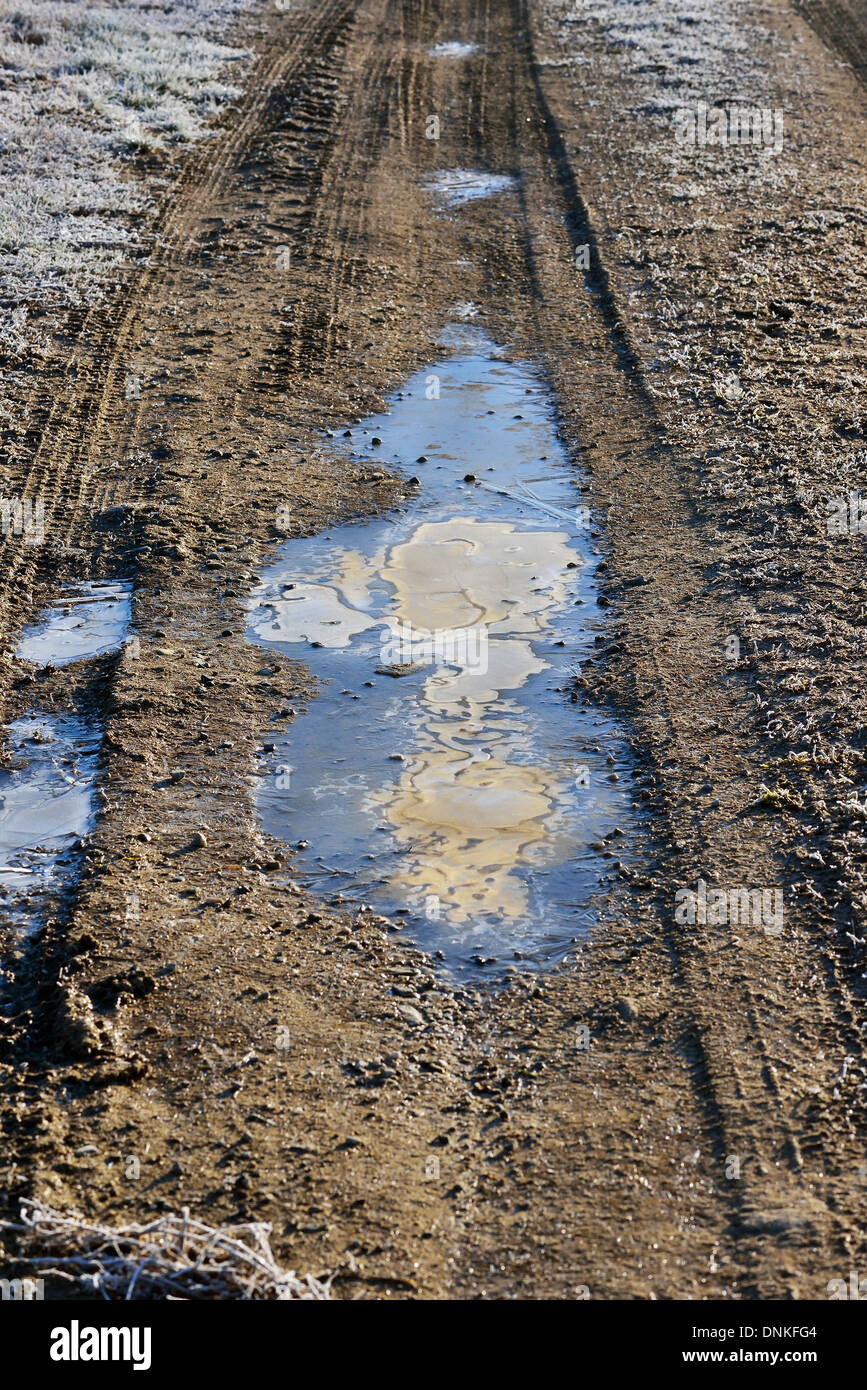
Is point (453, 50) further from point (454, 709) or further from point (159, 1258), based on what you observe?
point (159, 1258)

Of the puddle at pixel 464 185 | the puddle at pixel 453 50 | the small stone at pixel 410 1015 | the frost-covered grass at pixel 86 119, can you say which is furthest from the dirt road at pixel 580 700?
Answer: the puddle at pixel 453 50

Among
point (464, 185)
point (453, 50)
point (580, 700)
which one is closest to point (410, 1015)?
point (580, 700)

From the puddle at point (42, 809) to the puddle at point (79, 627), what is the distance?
0.55m

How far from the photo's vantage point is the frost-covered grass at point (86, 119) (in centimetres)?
1136

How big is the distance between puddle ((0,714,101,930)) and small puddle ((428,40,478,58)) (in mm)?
15416

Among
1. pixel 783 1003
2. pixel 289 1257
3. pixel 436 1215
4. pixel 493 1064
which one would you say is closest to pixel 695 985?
pixel 783 1003

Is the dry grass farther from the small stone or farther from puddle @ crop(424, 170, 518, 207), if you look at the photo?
puddle @ crop(424, 170, 518, 207)

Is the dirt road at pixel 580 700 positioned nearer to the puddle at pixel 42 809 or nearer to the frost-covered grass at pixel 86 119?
the puddle at pixel 42 809

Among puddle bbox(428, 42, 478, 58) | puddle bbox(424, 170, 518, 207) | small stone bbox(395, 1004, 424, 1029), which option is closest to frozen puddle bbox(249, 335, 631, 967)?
small stone bbox(395, 1004, 424, 1029)

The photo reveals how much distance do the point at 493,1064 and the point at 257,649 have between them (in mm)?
3026

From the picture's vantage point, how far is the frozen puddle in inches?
216

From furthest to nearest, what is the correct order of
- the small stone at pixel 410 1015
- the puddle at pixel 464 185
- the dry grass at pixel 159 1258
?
1. the puddle at pixel 464 185
2. the small stone at pixel 410 1015
3. the dry grass at pixel 159 1258

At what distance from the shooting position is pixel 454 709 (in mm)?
Result: 6570

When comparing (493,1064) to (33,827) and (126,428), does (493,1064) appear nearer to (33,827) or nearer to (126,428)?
(33,827)
